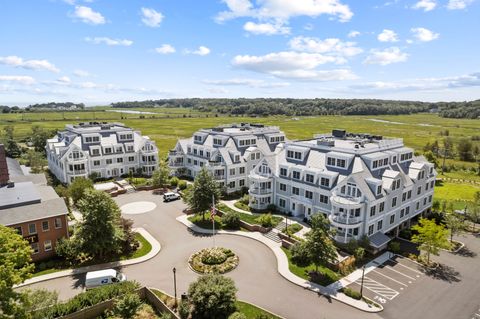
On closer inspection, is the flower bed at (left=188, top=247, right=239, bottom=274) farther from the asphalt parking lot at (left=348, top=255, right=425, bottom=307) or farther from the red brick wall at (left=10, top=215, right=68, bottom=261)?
the red brick wall at (left=10, top=215, right=68, bottom=261)

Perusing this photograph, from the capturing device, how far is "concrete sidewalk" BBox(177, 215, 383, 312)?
110 feet

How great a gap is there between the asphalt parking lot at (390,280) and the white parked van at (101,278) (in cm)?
2692

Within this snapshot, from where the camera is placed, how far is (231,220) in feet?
168

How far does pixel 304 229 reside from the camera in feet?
164

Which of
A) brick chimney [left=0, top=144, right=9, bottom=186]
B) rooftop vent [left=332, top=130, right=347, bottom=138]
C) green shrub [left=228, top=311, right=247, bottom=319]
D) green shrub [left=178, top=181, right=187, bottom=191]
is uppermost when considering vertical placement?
rooftop vent [left=332, top=130, right=347, bottom=138]

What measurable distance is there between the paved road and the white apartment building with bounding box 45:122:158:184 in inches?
1203

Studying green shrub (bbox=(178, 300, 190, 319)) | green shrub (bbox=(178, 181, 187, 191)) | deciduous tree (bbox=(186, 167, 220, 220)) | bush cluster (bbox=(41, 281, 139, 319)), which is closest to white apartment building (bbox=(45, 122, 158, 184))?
green shrub (bbox=(178, 181, 187, 191))

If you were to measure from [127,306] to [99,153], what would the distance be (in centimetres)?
5558

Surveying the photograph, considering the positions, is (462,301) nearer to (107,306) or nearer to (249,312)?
(249,312)

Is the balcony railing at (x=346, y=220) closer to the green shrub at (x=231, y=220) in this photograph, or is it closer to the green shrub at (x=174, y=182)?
the green shrub at (x=231, y=220)

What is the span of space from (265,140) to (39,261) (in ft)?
171

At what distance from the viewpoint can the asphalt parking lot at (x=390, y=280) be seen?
116ft

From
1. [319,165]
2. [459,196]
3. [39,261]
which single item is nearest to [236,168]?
[319,165]

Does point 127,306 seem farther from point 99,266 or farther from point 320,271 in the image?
point 320,271
